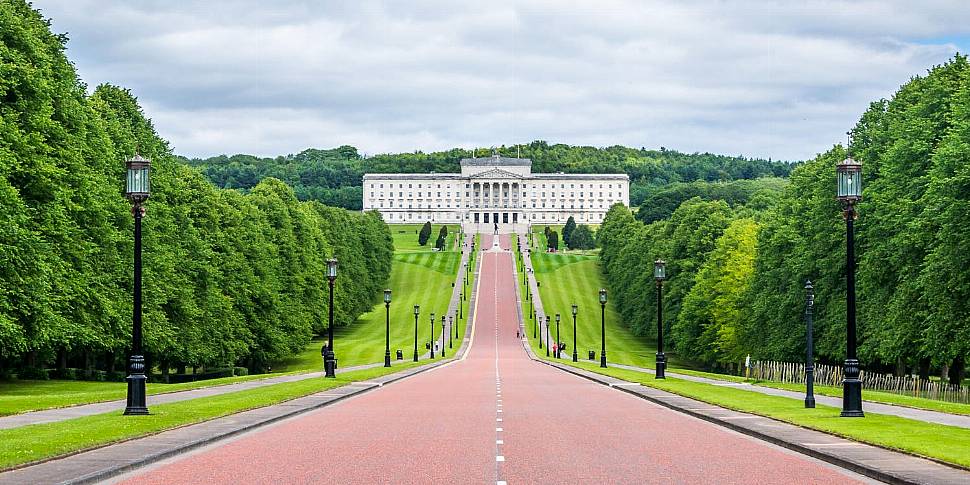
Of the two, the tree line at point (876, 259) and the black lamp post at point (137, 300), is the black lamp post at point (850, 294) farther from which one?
the black lamp post at point (137, 300)

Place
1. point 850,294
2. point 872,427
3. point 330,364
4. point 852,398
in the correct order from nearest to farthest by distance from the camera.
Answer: point 872,427 → point 852,398 → point 850,294 → point 330,364

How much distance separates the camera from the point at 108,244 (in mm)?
49719

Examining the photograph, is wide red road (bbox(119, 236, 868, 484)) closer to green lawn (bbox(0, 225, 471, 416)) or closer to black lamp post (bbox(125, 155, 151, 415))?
black lamp post (bbox(125, 155, 151, 415))

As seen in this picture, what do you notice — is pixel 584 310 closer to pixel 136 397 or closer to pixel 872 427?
pixel 136 397

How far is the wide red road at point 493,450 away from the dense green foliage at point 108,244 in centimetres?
1411

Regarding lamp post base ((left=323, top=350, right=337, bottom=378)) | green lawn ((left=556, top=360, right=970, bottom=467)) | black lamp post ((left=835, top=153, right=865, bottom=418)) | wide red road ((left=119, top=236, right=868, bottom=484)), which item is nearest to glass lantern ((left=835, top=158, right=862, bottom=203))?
black lamp post ((left=835, top=153, right=865, bottom=418))

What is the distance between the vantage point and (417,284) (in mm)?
164000

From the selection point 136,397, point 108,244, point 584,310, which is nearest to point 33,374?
point 108,244

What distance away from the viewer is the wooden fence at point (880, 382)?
44.5 metres

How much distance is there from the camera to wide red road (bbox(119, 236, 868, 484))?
17.0 meters

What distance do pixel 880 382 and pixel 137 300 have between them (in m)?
34.8

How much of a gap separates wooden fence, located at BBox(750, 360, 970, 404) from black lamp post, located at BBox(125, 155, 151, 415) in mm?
28304

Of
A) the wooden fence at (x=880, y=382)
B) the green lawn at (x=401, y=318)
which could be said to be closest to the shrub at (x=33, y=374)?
the green lawn at (x=401, y=318)

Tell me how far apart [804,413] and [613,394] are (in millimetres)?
12700
